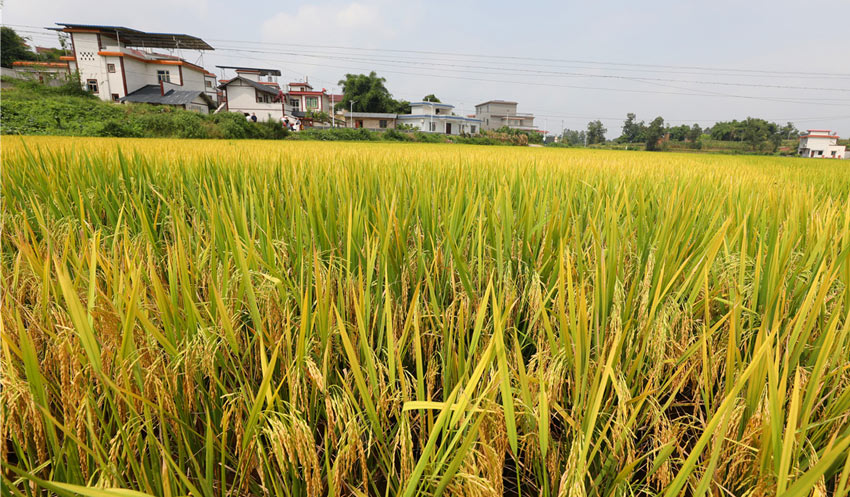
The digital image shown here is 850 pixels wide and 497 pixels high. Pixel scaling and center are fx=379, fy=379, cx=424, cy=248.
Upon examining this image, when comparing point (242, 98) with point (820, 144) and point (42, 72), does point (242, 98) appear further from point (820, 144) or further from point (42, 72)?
point (820, 144)

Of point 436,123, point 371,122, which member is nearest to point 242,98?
point 371,122

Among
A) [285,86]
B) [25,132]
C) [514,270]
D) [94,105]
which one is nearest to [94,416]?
[514,270]

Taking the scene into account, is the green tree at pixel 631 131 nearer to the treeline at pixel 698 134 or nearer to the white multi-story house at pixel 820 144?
the treeline at pixel 698 134

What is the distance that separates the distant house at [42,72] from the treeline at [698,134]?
4369cm

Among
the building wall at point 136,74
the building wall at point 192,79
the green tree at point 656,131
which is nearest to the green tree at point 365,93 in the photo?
the building wall at point 192,79

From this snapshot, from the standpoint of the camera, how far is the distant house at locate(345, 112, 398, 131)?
4288 centimetres

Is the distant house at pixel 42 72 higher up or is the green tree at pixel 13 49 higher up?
the green tree at pixel 13 49

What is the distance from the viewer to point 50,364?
0.71 meters

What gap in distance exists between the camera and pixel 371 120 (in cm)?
4422

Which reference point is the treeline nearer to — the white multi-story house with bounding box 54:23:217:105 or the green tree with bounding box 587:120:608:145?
the green tree with bounding box 587:120:608:145

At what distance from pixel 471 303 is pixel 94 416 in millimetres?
713

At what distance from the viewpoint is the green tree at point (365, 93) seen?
143 feet

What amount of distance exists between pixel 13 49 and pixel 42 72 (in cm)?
1422

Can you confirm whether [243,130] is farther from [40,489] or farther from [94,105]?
[40,489]
